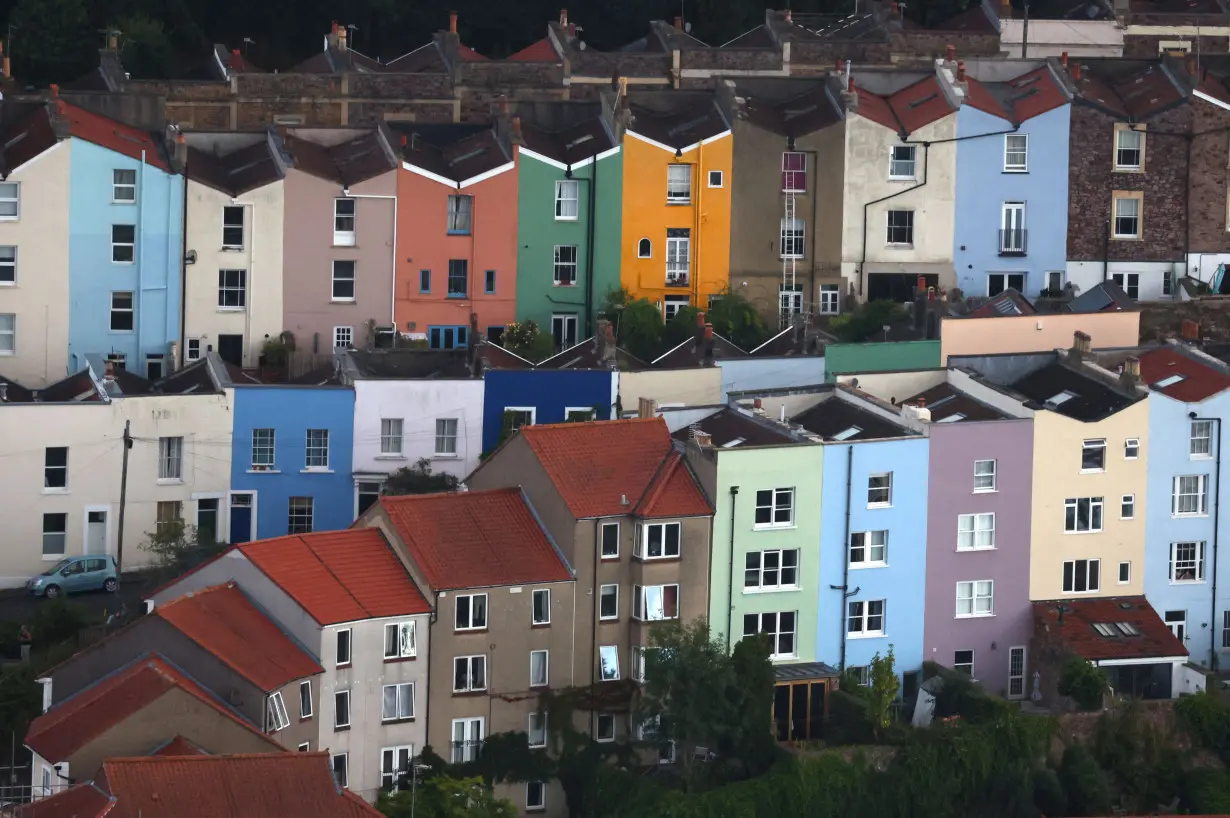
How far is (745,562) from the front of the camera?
7238 centimetres

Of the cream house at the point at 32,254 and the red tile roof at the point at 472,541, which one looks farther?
the cream house at the point at 32,254

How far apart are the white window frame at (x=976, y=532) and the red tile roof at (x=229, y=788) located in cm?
1716

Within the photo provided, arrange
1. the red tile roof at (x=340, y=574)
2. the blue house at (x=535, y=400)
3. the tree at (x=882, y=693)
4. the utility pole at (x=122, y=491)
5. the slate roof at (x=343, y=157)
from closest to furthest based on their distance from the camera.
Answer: the red tile roof at (x=340, y=574), the tree at (x=882, y=693), the utility pole at (x=122, y=491), the blue house at (x=535, y=400), the slate roof at (x=343, y=157)

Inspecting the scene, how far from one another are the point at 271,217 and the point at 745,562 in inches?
718

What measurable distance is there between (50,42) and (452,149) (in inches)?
595

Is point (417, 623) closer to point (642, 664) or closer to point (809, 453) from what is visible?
point (642, 664)

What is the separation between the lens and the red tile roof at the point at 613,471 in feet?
234

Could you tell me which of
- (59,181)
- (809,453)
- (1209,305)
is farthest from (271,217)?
(1209,305)

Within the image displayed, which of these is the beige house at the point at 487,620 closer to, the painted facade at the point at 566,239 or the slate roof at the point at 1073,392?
the slate roof at the point at 1073,392

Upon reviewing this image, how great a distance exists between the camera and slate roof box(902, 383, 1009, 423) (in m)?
76.1

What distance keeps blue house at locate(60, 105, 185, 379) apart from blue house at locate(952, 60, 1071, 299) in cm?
2076

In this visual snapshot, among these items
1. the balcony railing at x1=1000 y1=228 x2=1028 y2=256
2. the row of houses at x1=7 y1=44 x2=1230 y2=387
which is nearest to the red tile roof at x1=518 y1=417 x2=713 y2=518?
the row of houses at x1=7 y1=44 x2=1230 y2=387

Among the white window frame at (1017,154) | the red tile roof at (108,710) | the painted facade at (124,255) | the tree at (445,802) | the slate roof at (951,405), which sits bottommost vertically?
the tree at (445,802)


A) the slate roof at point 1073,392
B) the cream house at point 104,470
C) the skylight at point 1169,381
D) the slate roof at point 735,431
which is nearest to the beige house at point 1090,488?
the slate roof at point 1073,392
